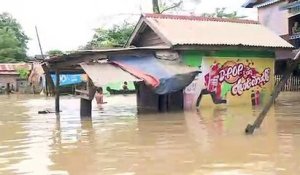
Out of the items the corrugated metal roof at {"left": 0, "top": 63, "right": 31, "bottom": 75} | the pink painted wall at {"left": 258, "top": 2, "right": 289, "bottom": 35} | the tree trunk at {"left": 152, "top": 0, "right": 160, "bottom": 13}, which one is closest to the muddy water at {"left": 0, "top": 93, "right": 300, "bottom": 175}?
the pink painted wall at {"left": 258, "top": 2, "right": 289, "bottom": 35}

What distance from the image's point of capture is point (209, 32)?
60.2ft

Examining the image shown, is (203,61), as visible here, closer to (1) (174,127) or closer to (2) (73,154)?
(1) (174,127)

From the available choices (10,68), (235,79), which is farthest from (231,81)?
(10,68)

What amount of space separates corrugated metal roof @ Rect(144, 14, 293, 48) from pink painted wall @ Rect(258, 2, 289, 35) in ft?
30.0

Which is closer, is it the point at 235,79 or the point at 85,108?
the point at 85,108

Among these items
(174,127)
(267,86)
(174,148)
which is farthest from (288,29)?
(174,148)

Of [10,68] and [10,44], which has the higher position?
[10,44]

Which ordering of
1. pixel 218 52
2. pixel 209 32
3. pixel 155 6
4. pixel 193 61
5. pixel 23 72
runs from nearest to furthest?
1. pixel 193 61
2. pixel 218 52
3. pixel 209 32
4. pixel 155 6
5. pixel 23 72

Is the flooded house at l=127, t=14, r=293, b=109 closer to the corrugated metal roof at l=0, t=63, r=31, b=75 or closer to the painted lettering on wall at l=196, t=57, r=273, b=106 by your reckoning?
the painted lettering on wall at l=196, t=57, r=273, b=106

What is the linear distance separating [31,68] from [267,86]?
92.8ft

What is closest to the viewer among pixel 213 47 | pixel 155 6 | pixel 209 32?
pixel 213 47

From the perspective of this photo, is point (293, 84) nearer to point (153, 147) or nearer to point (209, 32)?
point (209, 32)

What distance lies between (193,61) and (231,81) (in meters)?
1.73

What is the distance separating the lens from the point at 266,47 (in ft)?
59.6
